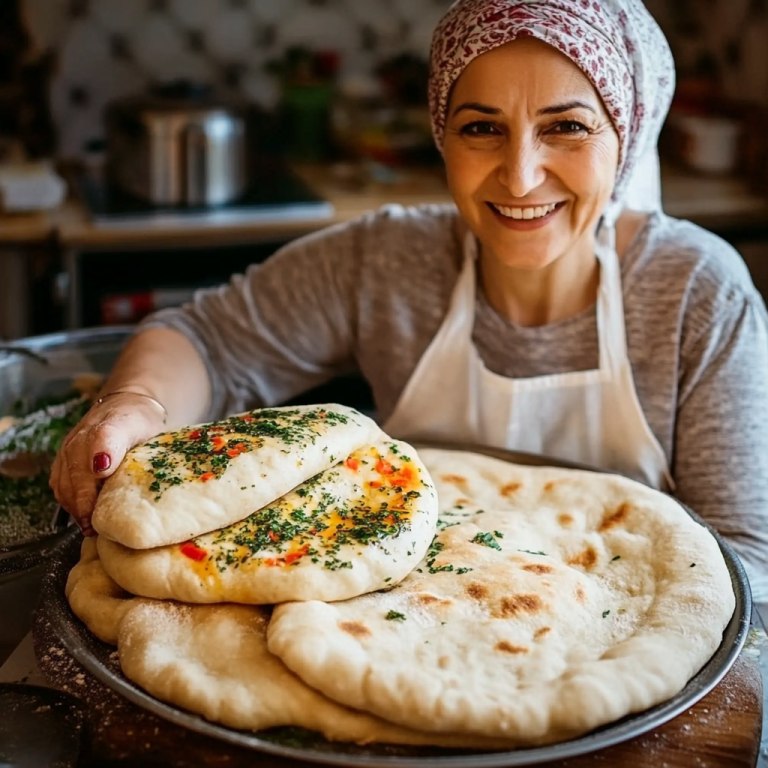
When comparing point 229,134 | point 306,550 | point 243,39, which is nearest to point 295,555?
point 306,550

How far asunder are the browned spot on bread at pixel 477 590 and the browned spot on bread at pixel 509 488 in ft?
0.91

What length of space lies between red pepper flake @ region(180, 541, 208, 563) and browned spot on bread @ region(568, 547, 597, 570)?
465 mm

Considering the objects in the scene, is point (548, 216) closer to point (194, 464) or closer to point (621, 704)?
point (194, 464)

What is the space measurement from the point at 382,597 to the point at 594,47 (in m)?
0.87

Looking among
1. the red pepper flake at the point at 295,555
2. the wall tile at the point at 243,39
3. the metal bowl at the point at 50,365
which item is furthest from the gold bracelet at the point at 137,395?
the wall tile at the point at 243,39

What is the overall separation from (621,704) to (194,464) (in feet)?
1.84

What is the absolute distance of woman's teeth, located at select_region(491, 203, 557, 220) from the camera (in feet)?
5.32

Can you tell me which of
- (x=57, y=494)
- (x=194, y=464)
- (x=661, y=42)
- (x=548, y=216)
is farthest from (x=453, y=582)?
(x=661, y=42)

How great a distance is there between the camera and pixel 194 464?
126 centimetres

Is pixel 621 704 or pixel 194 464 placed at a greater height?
pixel 194 464

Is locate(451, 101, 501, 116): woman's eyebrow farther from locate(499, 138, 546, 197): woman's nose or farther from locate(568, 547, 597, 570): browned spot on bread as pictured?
locate(568, 547, 597, 570): browned spot on bread

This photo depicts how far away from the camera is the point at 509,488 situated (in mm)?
1492

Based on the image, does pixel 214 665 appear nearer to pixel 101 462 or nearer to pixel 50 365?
pixel 101 462

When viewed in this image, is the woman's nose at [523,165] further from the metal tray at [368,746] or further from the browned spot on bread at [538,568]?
the metal tray at [368,746]
